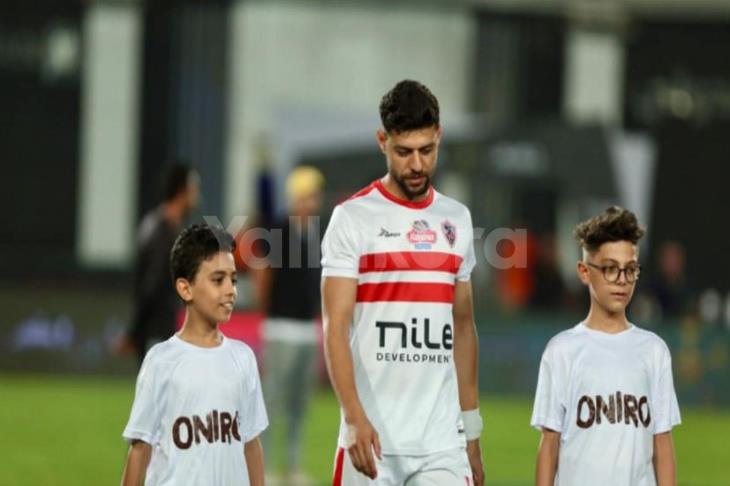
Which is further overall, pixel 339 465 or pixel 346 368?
pixel 339 465

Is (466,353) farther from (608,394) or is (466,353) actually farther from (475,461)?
(608,394)

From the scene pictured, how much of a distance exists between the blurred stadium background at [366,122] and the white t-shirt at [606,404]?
16.3 meters

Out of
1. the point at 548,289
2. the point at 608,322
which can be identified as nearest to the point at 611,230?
the point at 608,322

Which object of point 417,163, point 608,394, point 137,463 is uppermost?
point 417,163

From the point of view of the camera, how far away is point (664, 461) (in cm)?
642

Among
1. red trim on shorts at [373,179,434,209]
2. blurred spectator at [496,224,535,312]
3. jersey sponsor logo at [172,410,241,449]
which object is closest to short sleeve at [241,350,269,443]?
jersey sponsor logo at [172,410,241,449]

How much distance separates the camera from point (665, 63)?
27.5 m

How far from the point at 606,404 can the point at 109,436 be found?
33.9ft

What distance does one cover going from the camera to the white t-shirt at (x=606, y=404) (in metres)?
6.43

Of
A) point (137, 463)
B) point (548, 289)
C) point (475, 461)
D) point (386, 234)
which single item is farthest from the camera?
point (548, 289)

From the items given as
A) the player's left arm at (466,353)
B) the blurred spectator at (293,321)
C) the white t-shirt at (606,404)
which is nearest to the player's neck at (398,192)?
the player's left arm at (466,353)

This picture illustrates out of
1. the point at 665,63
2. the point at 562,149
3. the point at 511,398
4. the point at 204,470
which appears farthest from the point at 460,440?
the point at 665,63

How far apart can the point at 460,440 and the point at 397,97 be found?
1376 millimetres

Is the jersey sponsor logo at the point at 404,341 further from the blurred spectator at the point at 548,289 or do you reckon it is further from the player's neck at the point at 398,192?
the blurred spectator at the point at 548,289
